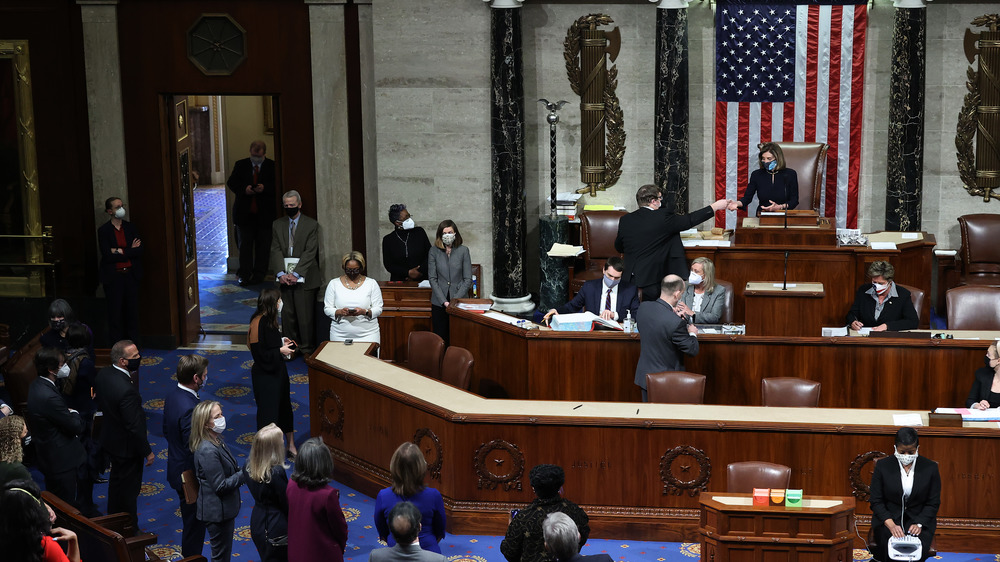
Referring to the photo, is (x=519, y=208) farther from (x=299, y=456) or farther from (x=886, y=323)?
(x=299, y=456)

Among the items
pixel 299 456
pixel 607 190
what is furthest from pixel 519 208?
pixel 299 456

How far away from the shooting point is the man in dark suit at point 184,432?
24.5 feet

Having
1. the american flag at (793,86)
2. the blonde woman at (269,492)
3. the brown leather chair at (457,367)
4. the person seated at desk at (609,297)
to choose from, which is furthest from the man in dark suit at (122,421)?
the american flag at (793,86)

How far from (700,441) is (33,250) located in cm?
817

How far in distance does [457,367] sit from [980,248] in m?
5.86

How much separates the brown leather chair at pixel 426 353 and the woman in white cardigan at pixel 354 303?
0.50m

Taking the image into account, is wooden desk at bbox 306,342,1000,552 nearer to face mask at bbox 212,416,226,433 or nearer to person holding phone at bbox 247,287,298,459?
person holding phone at bbox 247,287,298,459

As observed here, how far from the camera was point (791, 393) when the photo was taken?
851cm

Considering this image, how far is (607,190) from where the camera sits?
43.5 ft

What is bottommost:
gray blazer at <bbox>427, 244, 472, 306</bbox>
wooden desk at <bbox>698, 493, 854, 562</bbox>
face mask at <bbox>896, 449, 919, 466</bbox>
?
wooden desk at <bbox>698, 493, 854, 562</bbox>

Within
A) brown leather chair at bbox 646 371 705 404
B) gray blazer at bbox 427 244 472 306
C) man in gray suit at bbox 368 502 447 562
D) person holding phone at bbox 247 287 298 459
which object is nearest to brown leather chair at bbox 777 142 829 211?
gray blazer at bbox 427 244 472 306

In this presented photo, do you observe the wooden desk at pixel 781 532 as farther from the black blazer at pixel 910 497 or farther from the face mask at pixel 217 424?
the face mask at pixel 217 424

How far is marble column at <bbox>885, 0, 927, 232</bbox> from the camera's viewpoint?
12.4 metres

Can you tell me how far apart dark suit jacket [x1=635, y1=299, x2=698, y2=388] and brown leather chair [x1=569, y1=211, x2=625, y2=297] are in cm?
330
